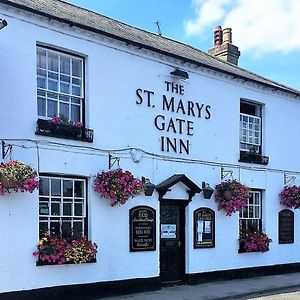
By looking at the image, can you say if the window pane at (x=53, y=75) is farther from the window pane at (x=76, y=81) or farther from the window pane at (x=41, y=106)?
the window pane at (x=41, y=106)

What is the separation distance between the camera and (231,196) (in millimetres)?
13352

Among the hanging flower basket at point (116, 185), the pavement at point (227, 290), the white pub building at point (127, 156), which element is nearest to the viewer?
the white pub building at point (127, 156)

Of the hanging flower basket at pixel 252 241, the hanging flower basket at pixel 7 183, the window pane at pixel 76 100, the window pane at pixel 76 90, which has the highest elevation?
the window pane at pixel 76 90

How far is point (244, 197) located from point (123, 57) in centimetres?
508

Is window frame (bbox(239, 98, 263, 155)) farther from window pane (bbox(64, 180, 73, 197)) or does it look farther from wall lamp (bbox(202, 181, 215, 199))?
window pane (bbox(64, 180, 73, 197))

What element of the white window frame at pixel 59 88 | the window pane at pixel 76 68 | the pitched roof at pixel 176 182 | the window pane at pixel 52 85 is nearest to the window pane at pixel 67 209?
the white window frame at pixel 59 88

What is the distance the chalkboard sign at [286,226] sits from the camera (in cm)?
1561

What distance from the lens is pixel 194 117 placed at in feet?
43.8

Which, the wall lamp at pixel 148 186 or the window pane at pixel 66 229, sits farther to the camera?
the wall lamp at pixel 148 186

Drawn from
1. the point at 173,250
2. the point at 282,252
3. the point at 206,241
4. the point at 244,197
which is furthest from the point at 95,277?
the point at 282,252

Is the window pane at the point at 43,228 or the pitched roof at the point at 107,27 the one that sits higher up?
the pitched roof at the point at 107,27

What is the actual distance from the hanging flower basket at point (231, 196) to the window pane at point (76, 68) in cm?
503

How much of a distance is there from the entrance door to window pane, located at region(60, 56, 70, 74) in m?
4.04

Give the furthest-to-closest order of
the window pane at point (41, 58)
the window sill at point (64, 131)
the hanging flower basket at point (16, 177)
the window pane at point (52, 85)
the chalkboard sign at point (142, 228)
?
the chalkboard sign at point (142, 228)
the window pane at point (52, 85)
the window pane at point (41, 58)
the window sill at point (64, 131)
the hanging flower basket at point (16, 177)
